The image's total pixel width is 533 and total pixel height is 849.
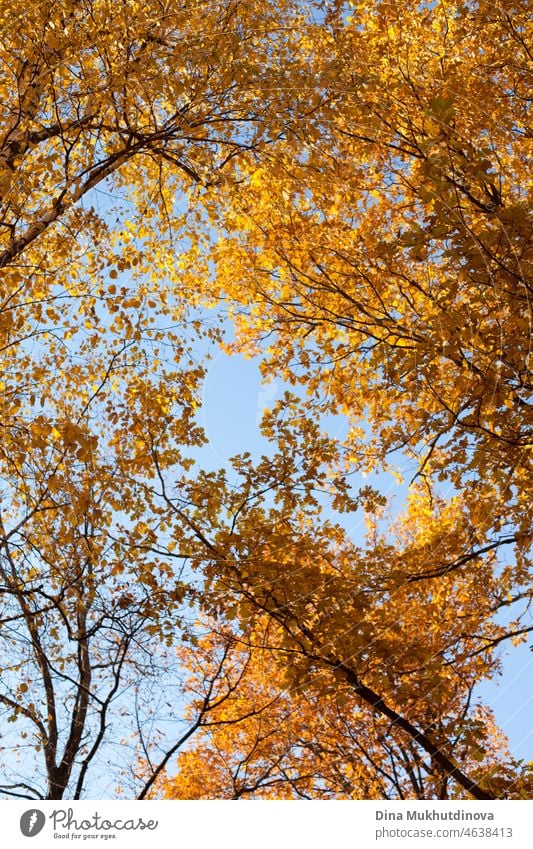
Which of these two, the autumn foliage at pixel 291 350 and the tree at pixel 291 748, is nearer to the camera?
the autumn foliage at pixel 291 350

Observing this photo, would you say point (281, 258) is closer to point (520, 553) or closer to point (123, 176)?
point (123, 176)

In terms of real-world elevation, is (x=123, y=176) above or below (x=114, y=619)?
above

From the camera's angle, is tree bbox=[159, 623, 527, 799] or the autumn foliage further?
tree bbox=[159, 623, 527, 799]

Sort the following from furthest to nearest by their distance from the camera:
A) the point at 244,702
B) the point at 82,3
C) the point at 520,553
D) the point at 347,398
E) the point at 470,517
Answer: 1. the point at 244,702
2. the point at 347,398
3. the point at 82,3
4. the point at 470,517
5. the point at 520,553

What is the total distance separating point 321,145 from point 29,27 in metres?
3.08

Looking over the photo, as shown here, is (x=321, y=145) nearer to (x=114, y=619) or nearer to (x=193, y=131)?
(x=193, y=131)

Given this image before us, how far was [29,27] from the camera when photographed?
624 centimetres

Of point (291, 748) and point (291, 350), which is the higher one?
point (291, 350)

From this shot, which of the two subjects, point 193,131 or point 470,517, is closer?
point 470,517

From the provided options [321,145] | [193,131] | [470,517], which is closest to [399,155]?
[321,145]
